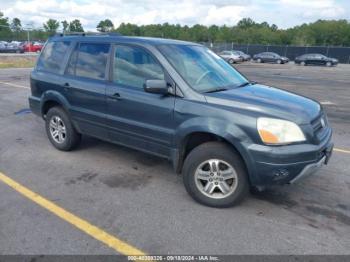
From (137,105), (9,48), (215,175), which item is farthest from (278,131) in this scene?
(9,48)

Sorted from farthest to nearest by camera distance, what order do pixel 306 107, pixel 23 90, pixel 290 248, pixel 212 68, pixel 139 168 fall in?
1. pixel 23 90
2. pixel 139 168
3. pixel 212 68
4. pixel 306 107
5. pixel 290 248

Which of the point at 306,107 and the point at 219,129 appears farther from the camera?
the point at 306,107

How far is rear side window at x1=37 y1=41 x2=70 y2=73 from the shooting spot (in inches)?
214

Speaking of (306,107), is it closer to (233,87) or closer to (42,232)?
(233,87)

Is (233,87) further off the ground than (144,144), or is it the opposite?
(233,87)

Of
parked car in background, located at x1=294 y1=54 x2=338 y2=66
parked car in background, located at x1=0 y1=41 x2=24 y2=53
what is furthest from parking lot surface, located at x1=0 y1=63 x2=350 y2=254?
parked car in background, located at x1=0 y1=41 x2=24 y2=53

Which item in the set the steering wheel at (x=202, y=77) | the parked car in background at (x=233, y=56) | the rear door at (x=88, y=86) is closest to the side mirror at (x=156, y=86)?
the steering wheel at (x=202, y=77)

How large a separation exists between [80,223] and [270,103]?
2366 mm

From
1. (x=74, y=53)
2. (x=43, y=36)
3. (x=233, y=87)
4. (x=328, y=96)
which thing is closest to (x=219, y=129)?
(x=233, y=87)

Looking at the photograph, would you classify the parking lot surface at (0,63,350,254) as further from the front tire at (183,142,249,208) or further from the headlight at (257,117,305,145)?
the headlight at (257,117,305,145)

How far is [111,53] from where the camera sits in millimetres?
4730

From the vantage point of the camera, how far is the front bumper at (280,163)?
11.3ft

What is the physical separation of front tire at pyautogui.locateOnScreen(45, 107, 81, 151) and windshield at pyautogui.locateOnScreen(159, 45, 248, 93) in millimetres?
2071

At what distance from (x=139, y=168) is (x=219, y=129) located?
1.76m
